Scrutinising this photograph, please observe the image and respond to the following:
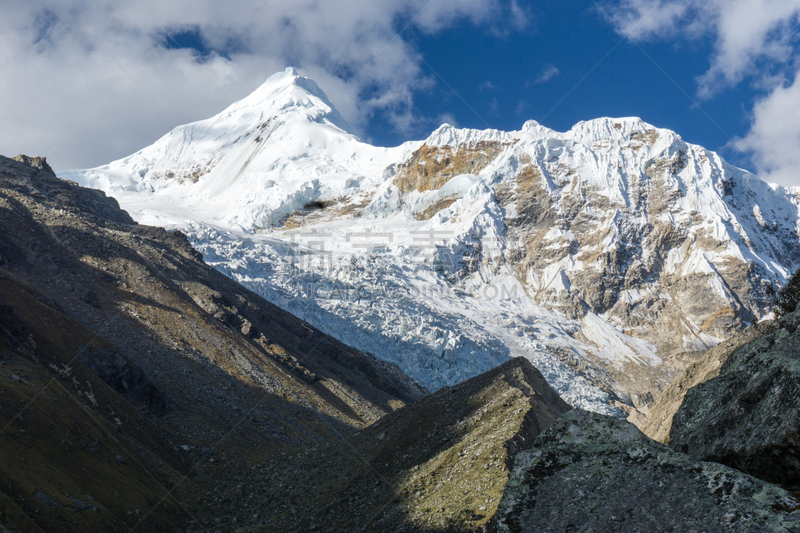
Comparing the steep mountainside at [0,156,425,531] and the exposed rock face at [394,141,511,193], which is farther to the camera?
the exposed rock face at [394,141,511,193]

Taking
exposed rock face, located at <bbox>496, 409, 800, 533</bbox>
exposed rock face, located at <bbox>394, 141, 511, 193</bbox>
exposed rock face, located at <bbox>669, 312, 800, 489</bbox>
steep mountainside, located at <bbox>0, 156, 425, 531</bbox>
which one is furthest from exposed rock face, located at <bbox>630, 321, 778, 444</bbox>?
exposed rock face, located at <bbox>394, 141, 511, 193</bbox>

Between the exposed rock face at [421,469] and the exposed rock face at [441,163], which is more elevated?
the exposed rock face at [441,163]

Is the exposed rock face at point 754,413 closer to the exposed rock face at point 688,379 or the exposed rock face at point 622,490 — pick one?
the exposed rock face at point 622,490

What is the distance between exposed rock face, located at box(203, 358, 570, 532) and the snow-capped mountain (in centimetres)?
5688

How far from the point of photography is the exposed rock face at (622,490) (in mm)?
4406

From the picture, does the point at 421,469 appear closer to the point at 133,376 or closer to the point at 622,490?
the point at 622,490

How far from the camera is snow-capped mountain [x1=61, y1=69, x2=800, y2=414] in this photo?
9706cm

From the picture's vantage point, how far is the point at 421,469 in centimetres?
1716

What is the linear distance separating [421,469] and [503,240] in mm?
146378

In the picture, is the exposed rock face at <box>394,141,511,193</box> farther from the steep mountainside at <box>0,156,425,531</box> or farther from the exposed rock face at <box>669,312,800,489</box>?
the exposed rock face at <box>669,312,800,489</box>

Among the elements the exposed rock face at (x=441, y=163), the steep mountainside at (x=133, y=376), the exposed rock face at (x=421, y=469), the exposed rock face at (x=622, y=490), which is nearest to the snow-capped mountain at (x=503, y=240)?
the exposed rock face at (x=441, y=163)

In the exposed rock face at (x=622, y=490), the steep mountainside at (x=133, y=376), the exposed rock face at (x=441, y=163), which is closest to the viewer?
the exposed rock face at (x=622, y=490)

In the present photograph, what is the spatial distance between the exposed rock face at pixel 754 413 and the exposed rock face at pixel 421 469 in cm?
648

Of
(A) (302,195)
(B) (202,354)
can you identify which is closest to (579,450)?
(B) (202,354)
